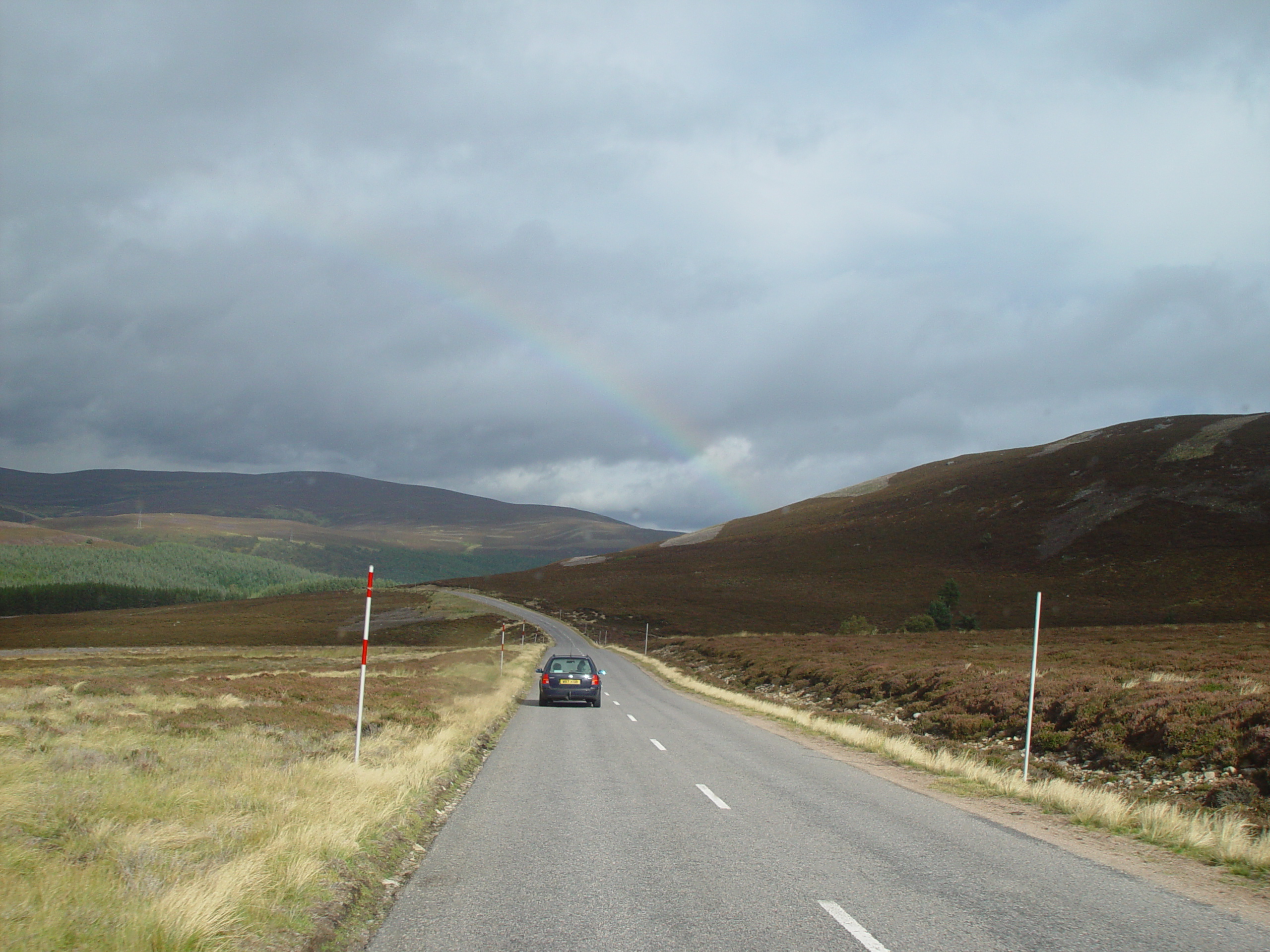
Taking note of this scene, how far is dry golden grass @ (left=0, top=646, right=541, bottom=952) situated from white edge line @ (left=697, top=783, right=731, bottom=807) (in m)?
3.74

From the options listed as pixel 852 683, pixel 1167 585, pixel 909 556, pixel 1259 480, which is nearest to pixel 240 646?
pixel 852 683

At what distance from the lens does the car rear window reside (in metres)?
26.7

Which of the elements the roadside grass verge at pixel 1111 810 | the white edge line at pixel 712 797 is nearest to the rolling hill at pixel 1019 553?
the roadside grass verge at pixel 1111 810

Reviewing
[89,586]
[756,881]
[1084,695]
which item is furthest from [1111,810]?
[89,586]

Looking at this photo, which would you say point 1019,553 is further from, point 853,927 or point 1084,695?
point 853,927

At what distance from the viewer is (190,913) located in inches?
193

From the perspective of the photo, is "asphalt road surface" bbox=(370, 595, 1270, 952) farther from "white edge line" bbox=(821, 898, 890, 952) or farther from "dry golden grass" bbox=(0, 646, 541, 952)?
"dry golden grass" bbox=(0, 646, 541, 952)

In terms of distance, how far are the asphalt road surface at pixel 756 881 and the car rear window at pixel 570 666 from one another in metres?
14.4

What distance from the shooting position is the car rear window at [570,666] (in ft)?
87.6

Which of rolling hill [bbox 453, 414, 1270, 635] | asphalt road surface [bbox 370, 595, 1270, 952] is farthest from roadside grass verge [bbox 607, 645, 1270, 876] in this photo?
rolling hill [bbox 453, 414, 1270, 635]

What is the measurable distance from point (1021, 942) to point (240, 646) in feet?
263

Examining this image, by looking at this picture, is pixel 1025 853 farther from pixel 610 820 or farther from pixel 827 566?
pixel 827 566

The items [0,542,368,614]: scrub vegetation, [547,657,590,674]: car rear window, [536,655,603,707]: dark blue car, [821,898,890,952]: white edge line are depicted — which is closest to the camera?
[821,898,890,952]: white edge line

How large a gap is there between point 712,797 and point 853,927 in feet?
17.7
